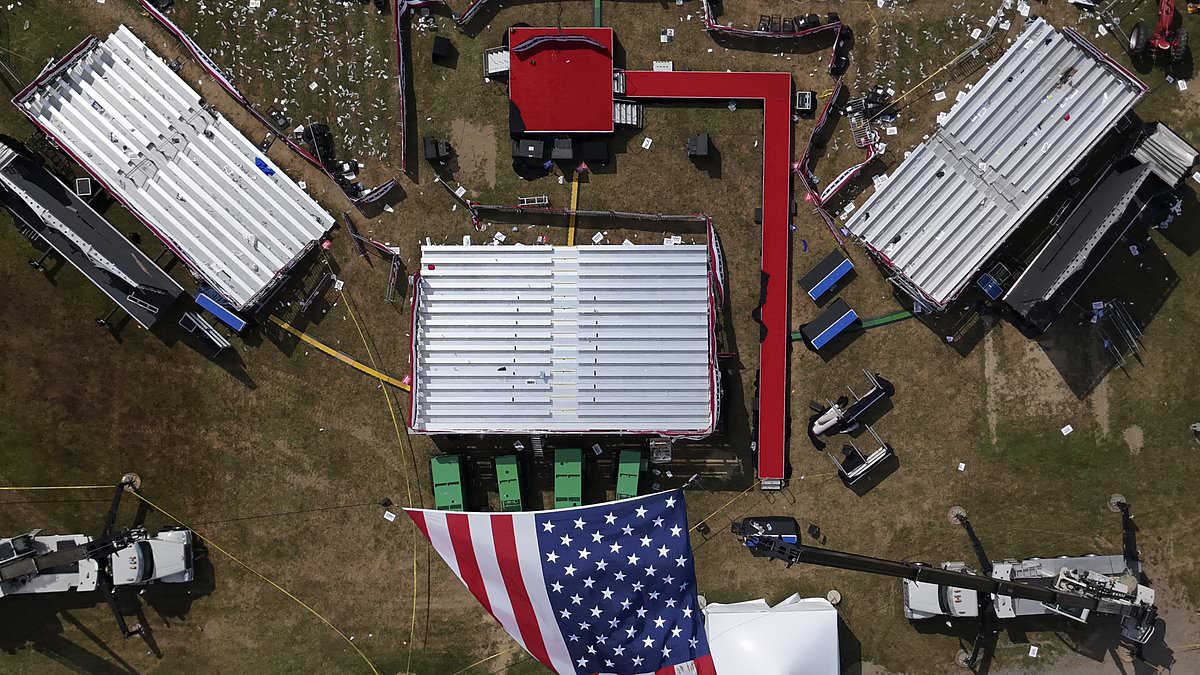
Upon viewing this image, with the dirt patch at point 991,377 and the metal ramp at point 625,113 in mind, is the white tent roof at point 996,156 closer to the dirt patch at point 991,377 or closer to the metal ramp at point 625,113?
the dirt patch at point 991,377

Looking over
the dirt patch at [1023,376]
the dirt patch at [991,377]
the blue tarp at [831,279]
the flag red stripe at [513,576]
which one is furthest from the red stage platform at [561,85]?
the dirt patch at [1023,376]

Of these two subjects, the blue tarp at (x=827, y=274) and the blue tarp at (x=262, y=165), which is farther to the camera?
the blue tarp at (x=827, y=274)

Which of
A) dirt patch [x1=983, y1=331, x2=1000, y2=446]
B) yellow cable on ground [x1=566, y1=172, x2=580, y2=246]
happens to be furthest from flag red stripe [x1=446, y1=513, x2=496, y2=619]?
dirt patch [x1=983, y1=331, x2=1000, y2=446]

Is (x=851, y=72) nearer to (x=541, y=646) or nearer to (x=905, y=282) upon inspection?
(x=905, y=282)

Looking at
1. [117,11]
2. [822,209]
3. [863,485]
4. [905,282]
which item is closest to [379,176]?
[117,11]

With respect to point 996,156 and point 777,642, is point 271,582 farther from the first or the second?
point 996,156

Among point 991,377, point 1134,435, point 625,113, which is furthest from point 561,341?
point 1134,435
